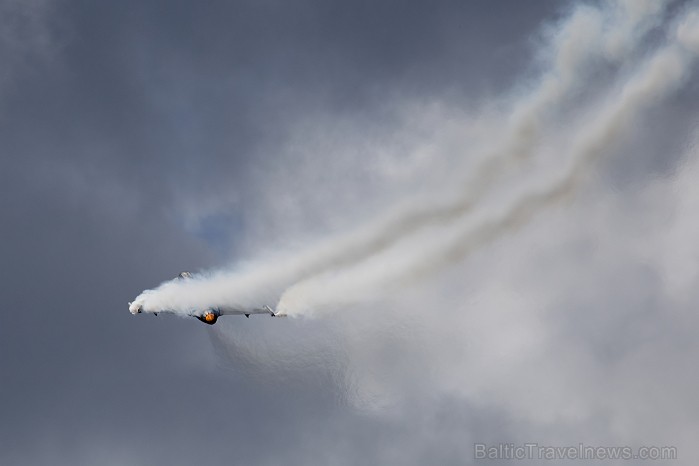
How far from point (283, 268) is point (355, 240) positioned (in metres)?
6.59

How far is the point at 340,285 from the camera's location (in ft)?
369

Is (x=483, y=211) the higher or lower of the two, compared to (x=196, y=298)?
higher

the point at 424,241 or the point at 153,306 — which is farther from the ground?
the point at 424,241

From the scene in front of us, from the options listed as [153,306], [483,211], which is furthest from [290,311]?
[483,211]

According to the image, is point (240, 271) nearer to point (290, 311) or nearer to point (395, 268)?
point (290, 311)

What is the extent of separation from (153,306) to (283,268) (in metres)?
11.5

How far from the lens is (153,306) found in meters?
107

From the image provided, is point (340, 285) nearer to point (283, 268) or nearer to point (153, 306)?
point (283, 268)

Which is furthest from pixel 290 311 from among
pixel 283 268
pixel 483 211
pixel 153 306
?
pixel 483 211

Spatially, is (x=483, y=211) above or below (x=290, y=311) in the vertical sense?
above

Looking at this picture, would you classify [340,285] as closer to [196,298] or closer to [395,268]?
[395,268]

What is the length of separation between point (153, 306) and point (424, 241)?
23.2 metres

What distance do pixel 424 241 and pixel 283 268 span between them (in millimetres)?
12188

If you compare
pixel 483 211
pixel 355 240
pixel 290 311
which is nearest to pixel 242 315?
pixel 290 311
